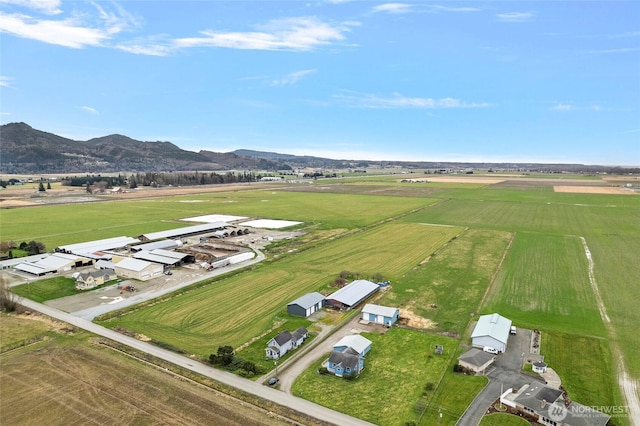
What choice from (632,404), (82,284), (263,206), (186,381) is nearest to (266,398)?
(186,381)

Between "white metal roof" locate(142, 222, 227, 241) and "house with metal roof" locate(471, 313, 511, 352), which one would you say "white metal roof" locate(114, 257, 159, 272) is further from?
"house with metal roof" locate(471, 313, 511, 352)

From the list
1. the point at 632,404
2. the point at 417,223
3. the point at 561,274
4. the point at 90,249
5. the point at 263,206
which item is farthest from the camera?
the point at 263,206

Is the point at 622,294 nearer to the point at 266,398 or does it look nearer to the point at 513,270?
the point at 513,270

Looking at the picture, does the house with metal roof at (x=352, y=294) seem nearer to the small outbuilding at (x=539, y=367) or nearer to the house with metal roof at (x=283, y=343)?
the house with metal roof at (x=283, y=343)

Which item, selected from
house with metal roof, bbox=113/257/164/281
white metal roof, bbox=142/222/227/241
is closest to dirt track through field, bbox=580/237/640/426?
house with metal roof, bbox=113/257/164/281

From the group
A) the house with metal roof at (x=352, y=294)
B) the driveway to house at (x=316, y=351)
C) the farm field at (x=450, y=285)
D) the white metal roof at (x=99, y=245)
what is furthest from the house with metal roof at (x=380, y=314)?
the white metal roof at (x=99, y=245)

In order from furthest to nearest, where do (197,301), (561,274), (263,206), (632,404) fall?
(263,206) < (561,274) < (197,301) < (632,404)

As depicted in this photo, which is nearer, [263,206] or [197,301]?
[197,301]
